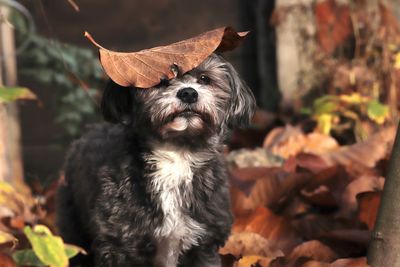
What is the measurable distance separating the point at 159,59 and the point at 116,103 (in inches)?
24.1

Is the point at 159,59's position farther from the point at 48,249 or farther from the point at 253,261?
the point at 253,261

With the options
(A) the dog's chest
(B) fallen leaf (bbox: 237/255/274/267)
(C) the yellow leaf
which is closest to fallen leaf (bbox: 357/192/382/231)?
(B) fallen leaf (bbox: 237/255/274/267)

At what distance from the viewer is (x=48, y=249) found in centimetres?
320

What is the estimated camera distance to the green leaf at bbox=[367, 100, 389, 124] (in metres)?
6.29

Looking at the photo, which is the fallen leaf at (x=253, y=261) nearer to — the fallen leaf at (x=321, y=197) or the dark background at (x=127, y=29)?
the fallen leaf at (x=321, y=197)

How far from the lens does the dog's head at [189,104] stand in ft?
12.0

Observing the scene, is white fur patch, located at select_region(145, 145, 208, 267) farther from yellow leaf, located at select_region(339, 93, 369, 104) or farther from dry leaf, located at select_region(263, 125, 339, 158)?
yellow leaf, located at select_region(339, 93, 369, 104)

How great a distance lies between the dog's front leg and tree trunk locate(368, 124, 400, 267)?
3.48ft

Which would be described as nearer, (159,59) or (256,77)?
(159,59)

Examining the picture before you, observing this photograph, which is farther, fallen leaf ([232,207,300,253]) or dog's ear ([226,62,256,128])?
fallen leaf ([232,207,300,253])

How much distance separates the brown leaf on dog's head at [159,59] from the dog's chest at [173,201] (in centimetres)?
65

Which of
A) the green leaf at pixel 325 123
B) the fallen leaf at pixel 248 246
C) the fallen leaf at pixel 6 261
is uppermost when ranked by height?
the fallen leaf at pixel 6 261

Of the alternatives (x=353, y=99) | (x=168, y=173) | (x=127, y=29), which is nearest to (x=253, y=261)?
(x=168, y=173)

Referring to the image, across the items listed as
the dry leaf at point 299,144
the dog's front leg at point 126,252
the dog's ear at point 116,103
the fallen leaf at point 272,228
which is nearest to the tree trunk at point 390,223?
the fallen leaf at point 272,228
